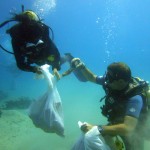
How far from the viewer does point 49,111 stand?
17.4 feet

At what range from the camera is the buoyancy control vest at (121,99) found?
4.82 metres

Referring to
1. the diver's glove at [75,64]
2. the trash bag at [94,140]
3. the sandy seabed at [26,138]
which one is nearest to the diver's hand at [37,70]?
the diver's glove at [75,64]

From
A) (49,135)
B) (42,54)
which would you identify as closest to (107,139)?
(42,54)

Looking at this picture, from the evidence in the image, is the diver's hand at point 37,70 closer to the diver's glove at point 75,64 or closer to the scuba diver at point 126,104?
the diver's glove at point 75,64

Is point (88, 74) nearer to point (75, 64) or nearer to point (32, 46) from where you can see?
point (75, 64)

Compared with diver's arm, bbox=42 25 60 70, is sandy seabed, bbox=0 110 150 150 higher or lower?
lower

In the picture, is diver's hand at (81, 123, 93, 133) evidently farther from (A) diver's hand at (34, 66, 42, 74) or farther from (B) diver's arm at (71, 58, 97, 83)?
(B) diver's arm at (71, 58, 97, 83)

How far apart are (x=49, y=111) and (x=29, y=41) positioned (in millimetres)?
1406

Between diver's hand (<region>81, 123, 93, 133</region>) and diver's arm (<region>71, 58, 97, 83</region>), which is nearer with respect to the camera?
diver's hand (<region>81, 123, 93, 133</region>)

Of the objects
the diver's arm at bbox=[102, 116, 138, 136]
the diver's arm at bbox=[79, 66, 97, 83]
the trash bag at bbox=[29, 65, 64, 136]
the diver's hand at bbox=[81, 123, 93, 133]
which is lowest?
the trash bag at bbox=[29, 65, 64, 136]

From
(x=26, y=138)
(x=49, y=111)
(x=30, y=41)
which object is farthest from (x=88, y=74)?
(x=26, y=138)

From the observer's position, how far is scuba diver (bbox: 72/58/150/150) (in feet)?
14.7

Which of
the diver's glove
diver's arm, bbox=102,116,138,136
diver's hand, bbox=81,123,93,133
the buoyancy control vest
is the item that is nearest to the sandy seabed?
the diver's glove

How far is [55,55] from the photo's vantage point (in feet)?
18.6
